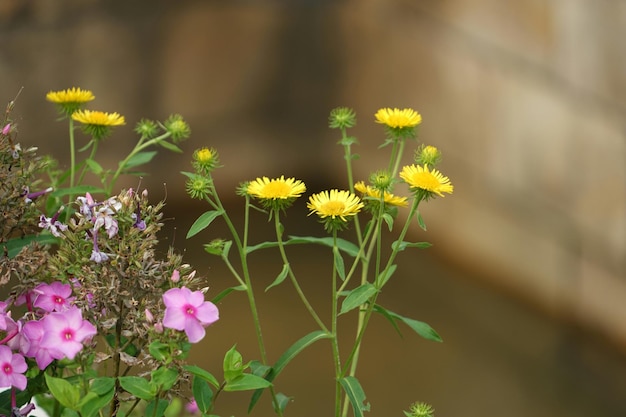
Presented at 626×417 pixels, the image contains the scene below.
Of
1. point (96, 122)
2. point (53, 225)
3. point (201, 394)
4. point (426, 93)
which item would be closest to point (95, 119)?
point (96, 122)

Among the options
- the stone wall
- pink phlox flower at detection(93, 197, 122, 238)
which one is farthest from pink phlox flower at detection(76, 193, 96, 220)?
the stone wall

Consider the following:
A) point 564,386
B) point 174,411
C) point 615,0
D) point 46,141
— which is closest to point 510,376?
point 564,386

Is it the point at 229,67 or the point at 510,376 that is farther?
the point at 229,67

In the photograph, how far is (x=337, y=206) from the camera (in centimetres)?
80

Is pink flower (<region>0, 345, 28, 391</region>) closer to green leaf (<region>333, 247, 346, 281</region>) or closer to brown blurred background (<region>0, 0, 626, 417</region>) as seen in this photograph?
green leaf (<region>333, 247, 346, 281</region>)

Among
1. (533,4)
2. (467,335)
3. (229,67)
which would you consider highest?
(533,4)

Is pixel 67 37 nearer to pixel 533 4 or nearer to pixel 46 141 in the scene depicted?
pixel 46 141

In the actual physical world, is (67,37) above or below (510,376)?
above

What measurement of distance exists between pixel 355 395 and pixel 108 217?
0.26m

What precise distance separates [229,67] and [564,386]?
165 centimetres

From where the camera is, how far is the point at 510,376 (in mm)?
2693

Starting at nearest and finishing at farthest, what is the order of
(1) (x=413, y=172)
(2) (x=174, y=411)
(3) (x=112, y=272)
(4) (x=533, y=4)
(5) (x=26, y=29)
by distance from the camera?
(3) (x=112, y=272) → (1) (x=413, y=172) → (2) (x=174, y=411) → (4) (x=533, y=4) → (5) (x=26, y=29)

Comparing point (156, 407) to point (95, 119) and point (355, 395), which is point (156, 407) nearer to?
point (355, 395)

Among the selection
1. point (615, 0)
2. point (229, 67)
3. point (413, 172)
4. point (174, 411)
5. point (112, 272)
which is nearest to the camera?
point (112, 272)
